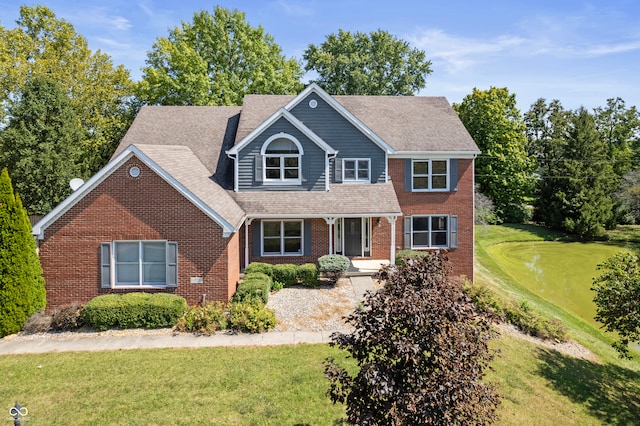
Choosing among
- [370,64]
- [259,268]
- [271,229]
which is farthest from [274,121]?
[370,64]

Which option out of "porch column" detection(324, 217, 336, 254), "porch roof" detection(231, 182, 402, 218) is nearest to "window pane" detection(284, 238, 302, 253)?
"porch column" detection(324, 217, 336, 254)

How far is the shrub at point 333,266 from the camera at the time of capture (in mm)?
17922

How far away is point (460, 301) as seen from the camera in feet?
21.7

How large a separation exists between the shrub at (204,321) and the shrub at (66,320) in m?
3.16

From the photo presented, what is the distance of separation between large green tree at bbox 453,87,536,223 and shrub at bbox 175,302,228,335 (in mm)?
39177

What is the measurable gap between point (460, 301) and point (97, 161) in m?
34.4

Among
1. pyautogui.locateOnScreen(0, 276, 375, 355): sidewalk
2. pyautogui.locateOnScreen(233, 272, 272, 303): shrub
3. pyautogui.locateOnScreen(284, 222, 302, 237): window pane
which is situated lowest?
pyautogui.locateOnScreen(0, 276, 375, 355): sidewalk

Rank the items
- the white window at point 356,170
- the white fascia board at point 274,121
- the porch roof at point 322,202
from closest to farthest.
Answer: the porch roof at point 322,202
the white fascia board at point 274,121
the white window at point 356,170

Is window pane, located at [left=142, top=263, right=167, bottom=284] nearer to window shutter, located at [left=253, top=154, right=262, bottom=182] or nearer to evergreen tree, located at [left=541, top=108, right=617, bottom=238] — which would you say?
window shutter, located at [left=253, top=154, right=262, bottom=182]

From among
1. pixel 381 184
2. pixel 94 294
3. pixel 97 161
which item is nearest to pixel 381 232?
pixel 381 184

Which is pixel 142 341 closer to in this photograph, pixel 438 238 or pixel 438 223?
pixel 438 238

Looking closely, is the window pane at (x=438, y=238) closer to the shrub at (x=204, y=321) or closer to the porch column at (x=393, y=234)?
the porch column at (x=393, y=234)

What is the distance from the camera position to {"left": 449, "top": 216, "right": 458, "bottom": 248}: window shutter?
2214 cm

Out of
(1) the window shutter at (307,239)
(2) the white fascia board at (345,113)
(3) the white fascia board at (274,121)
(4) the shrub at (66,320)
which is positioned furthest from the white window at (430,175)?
(4) the shrub at (66,320)
